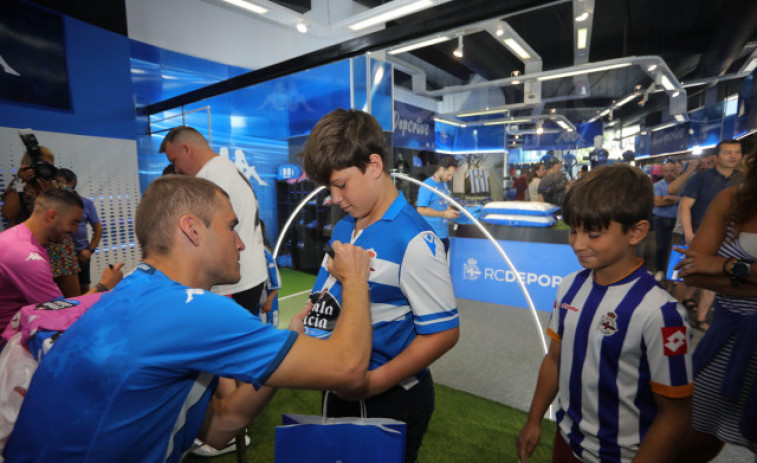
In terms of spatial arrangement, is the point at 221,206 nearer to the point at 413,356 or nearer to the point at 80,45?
the point at 413,356

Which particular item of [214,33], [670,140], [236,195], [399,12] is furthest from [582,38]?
[214,33]

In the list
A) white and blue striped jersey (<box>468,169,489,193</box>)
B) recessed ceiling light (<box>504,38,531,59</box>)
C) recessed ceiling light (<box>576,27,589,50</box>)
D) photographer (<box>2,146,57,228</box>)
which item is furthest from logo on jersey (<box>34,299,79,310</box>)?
recessed ceiling light (<box>576,27,589,50</box>)

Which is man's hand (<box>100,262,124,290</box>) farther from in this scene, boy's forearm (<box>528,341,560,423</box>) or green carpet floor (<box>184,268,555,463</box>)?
boy's forearm (<box>528,341,560,423</box>)

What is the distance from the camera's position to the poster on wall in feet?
13.9

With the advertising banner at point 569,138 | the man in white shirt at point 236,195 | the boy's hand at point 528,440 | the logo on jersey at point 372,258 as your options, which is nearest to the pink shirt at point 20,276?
the man in white shirt at point 236,195

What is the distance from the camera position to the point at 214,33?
6.67 metres

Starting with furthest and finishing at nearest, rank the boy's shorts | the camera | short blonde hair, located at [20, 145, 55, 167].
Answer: short blonde hair, located at [20, 145, 55, 167] → the camera → the boy's shorts

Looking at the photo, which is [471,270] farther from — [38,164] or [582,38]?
[38,164]

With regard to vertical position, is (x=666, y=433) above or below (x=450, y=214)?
below

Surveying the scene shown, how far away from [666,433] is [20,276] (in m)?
2.89

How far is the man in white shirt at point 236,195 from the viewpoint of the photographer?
230 cm

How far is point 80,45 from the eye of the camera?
4.74 meters

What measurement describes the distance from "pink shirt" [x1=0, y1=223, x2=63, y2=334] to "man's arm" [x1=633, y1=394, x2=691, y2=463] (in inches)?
108

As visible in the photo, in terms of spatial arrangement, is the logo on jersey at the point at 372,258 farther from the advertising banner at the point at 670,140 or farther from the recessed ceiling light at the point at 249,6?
the advertising banner at the point at 670,140
